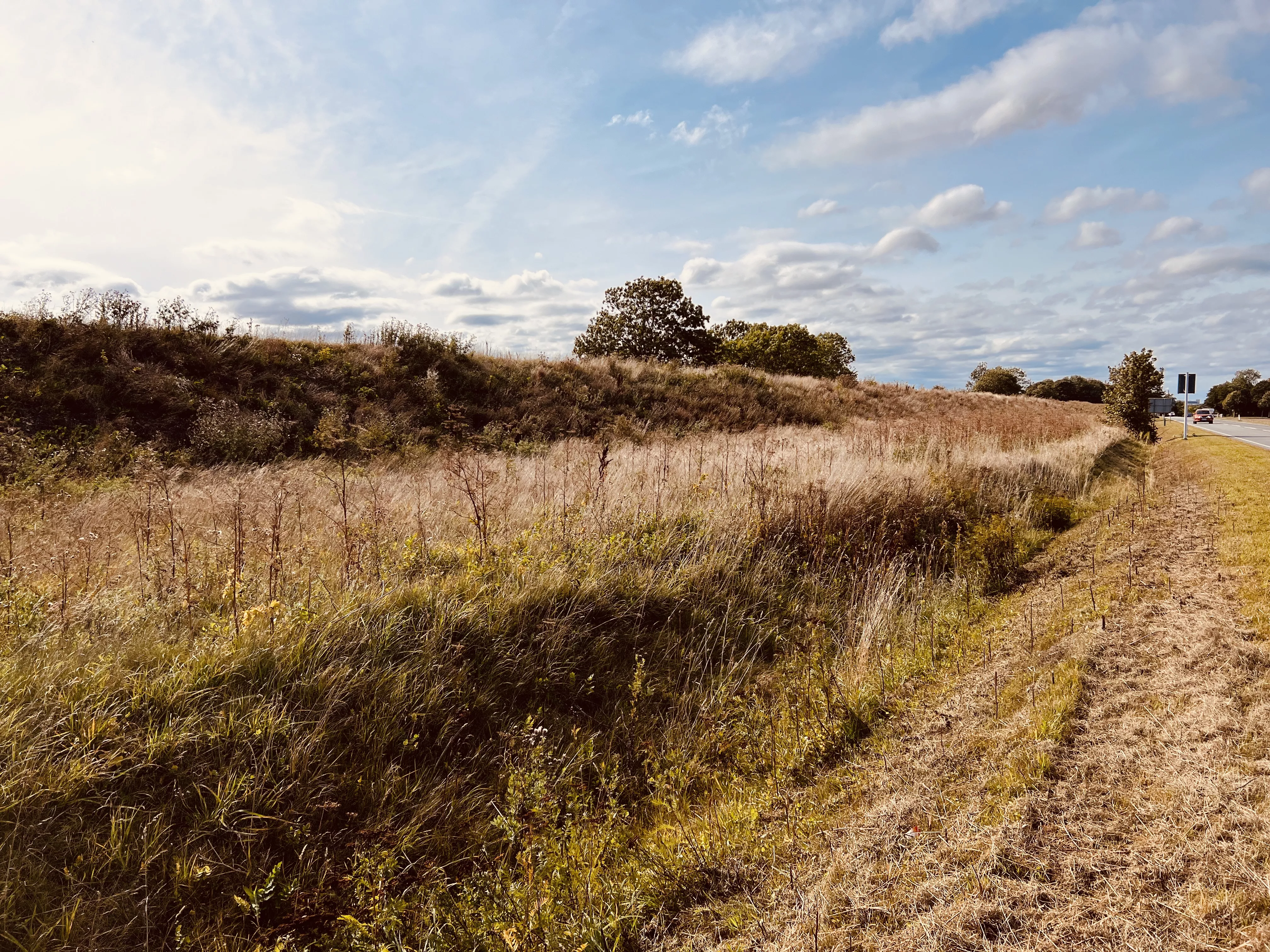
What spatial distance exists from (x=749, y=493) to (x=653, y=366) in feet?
49.5

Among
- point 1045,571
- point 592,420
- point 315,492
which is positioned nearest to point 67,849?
point 315,492

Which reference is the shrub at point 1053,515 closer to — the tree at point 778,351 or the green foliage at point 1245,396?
the tree at point 778,351

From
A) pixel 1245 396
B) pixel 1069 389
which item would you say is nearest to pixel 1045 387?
pixel 1069 389

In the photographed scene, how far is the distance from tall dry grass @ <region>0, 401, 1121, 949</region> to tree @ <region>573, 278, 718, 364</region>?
32695 millimetres

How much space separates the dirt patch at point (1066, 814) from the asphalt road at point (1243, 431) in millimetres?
23727

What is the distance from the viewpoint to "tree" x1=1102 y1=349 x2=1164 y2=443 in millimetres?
24547

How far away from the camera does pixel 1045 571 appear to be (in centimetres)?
727

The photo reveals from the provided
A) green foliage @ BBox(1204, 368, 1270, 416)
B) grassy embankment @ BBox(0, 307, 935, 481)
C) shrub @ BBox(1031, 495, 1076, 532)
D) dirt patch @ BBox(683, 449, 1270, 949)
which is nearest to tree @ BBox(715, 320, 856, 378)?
grassy embankment @ BBox(0, 307, 935, 481)

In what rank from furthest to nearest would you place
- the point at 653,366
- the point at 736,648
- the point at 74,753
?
the point at 653,366 → the point at 736,648 → the point at 74,753

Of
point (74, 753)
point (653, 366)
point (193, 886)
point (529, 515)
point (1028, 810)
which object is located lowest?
point (193, 886)

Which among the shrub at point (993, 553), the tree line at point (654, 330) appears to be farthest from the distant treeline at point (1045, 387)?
the shrub at point (993, 553)

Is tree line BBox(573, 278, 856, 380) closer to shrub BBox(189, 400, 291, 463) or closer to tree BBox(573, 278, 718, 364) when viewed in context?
tree BBox(573, 278, 718, 364)

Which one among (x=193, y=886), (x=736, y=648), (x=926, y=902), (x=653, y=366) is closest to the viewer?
(x=926, y=902)

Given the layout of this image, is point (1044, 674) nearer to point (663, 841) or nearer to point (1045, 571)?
point (663, 841)
